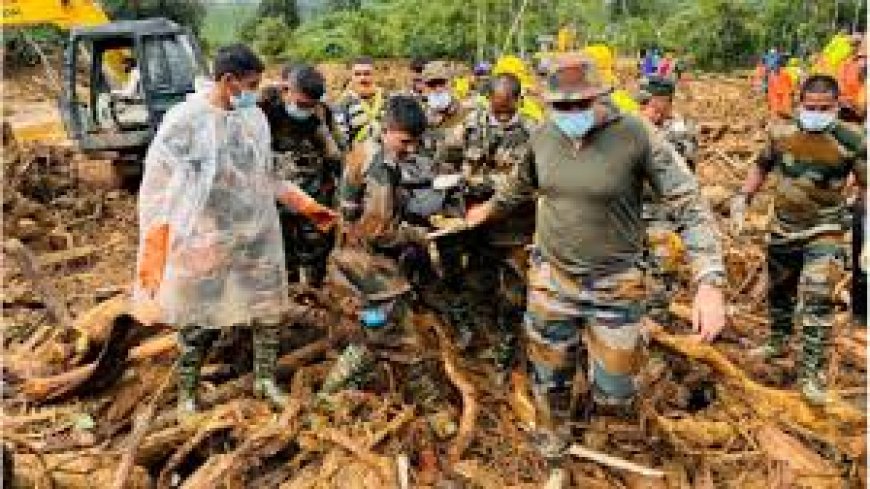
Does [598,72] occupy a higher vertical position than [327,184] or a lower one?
higher

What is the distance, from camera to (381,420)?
185 inches

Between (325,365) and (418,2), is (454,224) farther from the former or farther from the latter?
(418,2)

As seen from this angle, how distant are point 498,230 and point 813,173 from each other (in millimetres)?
1606

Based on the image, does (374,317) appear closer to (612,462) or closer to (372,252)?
(372,252)

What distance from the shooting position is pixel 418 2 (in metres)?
33.5

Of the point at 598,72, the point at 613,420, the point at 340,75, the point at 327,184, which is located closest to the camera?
Answer: the point at 598,72

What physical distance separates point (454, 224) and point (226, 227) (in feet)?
3.37

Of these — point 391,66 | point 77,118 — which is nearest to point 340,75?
point 391,66

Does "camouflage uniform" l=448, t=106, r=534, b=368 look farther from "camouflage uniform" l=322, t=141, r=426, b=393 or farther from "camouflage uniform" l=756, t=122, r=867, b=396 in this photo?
"camouflage uniform" l=756, t=122, r=867, b=396

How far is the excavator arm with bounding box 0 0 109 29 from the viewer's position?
12094mm

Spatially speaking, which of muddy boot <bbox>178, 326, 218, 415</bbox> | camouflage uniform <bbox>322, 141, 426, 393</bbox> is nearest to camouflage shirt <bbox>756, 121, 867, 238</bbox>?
camouflage uniform <bbox>322, 141, 426, 393</bbox>

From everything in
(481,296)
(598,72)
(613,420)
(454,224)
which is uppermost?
(598,72)

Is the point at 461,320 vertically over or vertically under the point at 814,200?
under

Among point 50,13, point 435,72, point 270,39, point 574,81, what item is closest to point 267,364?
point 574,81
